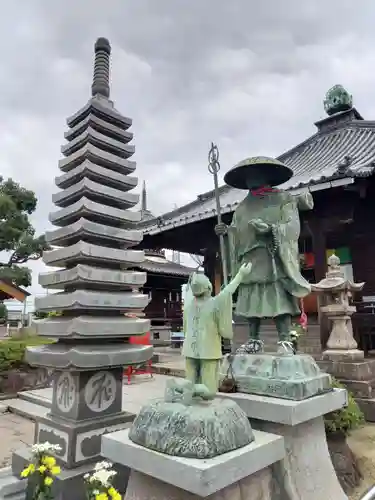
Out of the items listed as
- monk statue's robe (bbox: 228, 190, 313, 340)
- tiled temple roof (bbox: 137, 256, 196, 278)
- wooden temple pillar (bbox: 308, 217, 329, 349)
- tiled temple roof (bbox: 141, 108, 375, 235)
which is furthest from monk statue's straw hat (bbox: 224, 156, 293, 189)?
tiled temple roof (bbox: 137, 256, 196, 278)

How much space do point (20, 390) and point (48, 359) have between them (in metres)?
5.27

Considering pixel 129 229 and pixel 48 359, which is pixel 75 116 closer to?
pixel 129 229

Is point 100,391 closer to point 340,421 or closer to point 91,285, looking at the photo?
point 91,285

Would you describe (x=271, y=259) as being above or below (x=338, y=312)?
above

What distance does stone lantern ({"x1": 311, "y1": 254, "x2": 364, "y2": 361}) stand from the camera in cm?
698

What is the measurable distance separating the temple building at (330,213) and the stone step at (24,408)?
5.75m

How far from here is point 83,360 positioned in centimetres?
359

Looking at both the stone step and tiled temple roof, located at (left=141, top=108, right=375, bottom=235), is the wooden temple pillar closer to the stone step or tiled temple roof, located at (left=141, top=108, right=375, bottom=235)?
tiled temple roof, located at (left=141, top=108, right=375, bottom=235)

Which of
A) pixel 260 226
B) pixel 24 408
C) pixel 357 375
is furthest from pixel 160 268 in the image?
pixel 260 226

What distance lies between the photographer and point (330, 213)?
938 cm

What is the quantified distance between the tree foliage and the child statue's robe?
1062 centimetres

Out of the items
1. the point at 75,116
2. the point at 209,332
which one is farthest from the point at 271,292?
the point at 75,116

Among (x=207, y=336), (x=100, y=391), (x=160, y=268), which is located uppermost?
(x=160, y=268)

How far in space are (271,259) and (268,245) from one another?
16 cm
